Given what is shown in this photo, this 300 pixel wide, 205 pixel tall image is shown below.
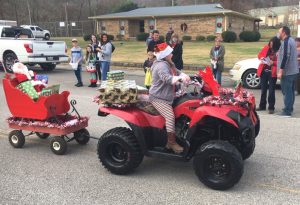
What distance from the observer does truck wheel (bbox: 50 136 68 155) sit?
6152 millimetres

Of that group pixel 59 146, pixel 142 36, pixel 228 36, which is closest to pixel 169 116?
pixel 59 146

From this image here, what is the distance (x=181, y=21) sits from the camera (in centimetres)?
4231

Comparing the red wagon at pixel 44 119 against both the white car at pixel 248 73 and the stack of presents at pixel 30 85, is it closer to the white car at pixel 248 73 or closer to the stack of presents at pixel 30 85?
the stack of presents at pixel 30 85

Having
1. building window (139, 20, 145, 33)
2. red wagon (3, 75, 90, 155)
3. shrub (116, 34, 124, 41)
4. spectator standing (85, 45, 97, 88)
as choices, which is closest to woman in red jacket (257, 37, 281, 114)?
red wagon (3, 75, 90, 155)

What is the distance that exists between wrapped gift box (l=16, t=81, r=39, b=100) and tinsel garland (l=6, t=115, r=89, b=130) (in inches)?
16.5

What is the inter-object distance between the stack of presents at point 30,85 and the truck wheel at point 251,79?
753 cm

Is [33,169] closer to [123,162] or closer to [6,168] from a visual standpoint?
[6,168]

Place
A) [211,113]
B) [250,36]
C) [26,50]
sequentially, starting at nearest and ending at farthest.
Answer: [211,113], [26,50], [250,36]

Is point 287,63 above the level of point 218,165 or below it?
above

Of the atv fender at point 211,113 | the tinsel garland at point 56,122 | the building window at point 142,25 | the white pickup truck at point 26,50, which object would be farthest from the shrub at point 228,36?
the atv fender at point 211,113

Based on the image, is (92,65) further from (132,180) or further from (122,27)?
(122,27)

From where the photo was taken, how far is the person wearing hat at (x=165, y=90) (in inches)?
198

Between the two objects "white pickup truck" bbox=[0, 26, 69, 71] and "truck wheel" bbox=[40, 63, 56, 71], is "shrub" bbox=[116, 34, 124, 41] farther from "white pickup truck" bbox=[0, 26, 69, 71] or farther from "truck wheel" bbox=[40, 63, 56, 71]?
"white pickup truck" bbox=[0, 26, 69, 71]

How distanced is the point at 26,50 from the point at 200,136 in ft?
43.5
